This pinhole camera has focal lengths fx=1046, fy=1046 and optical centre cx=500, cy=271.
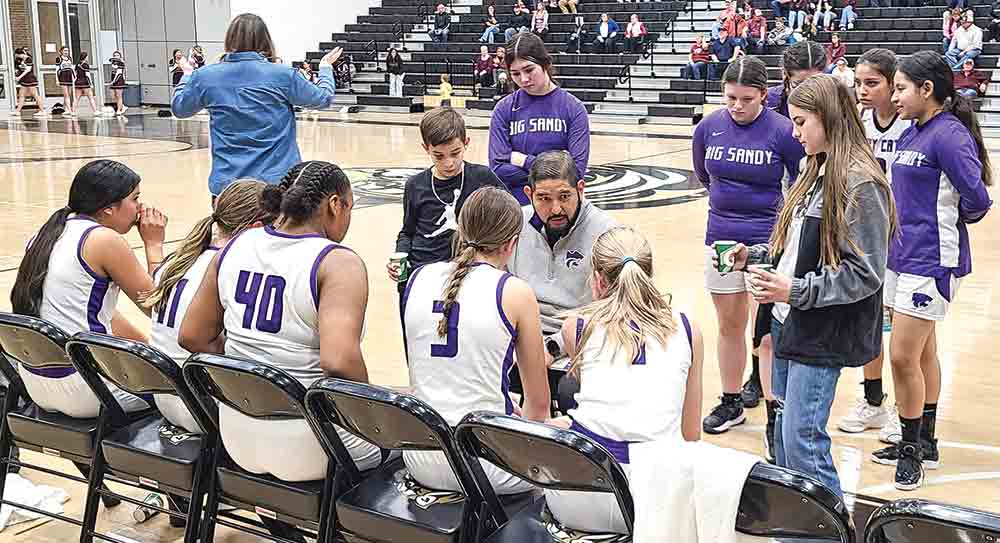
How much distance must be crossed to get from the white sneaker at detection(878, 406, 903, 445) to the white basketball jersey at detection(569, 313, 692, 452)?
1.81 meters

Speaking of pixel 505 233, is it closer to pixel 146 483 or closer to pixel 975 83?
pixel 146 483

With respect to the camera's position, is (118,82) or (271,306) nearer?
(271,306)

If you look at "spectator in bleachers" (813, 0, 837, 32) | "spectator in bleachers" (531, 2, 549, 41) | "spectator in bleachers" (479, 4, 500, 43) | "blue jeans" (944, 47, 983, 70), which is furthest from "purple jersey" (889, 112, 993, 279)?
"spectator in bleachers" (479, 4, 500, 43)

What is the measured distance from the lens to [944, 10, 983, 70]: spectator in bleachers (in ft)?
55.3

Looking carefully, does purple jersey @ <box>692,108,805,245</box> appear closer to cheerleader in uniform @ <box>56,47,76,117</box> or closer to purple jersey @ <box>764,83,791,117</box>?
purple jersey @ <box>764,83,791,117</box>

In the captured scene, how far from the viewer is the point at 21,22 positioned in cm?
2220

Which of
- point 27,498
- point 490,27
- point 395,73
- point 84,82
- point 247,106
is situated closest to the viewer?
point 27,498

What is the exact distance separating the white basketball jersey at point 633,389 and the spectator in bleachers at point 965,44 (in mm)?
16307

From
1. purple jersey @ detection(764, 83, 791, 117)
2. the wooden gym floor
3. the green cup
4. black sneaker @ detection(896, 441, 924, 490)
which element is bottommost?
the wooden gym floor

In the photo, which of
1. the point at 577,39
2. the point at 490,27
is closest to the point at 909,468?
the point at 577,39

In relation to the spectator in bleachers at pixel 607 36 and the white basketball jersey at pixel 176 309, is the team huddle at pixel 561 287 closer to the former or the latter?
the white basketball jersey at pixel 176 309

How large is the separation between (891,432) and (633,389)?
2.03m

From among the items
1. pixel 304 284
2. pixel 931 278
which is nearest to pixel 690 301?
pixel 931 278

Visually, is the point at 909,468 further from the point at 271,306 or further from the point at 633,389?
the point at 271,306
